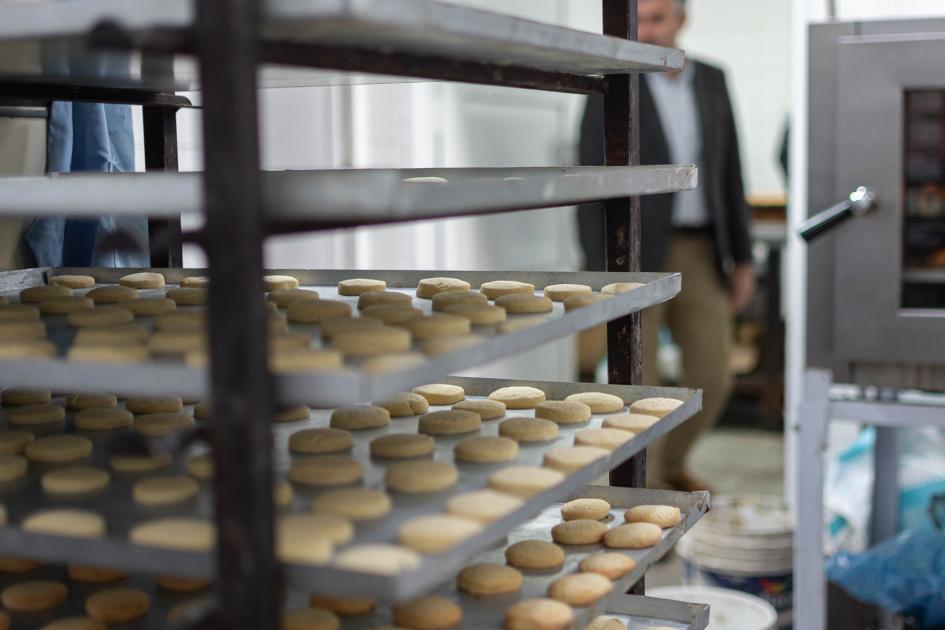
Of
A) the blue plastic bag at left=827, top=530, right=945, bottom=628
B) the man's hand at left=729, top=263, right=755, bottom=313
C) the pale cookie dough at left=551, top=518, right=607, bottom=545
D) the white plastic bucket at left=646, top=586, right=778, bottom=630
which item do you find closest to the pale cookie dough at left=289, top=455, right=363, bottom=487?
the pale cookie dough at left=551, top=518, right=607, bottom=545

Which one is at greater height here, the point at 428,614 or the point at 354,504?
the point at 354,504

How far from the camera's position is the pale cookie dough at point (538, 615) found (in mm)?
1120

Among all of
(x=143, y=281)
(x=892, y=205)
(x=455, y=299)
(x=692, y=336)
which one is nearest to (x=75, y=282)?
(x=143, y=281)

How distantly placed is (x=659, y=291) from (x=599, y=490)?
0.32 metres

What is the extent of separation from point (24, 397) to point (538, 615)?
85 centimetres

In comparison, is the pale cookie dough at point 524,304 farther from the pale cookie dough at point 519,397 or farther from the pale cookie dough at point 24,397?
the pale cookie dough at point 24,397

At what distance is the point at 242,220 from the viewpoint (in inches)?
33.0

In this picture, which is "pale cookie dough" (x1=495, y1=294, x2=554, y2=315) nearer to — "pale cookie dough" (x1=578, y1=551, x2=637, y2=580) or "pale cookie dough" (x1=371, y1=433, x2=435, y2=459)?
"pale cookie dough" (x1=371, y1=433, x2=435, y2=459)

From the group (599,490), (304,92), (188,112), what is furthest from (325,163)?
(599,490)

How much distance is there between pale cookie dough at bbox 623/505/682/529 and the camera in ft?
4.69

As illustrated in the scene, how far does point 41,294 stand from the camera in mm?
1501

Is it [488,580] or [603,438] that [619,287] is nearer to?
[603,438]

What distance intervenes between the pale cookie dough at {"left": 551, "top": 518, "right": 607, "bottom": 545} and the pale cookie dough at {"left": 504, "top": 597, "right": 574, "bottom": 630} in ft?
0.72

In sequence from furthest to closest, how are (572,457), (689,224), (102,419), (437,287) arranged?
(689,224), (437,287), (102,419), (572,457)
